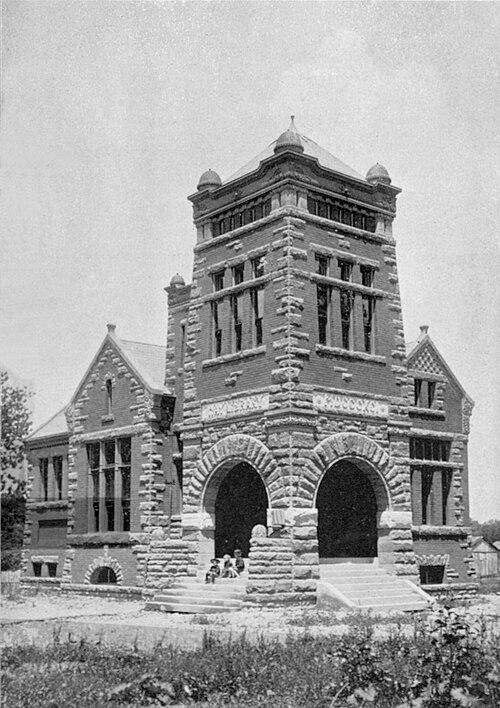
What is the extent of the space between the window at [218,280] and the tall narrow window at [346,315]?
359cm

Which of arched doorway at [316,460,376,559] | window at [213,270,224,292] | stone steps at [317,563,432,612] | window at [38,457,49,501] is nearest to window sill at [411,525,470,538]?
arched doorway at [316,460,376,559]

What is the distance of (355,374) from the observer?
25109mm

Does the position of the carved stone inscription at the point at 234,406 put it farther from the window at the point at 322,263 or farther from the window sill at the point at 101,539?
the window sill at the point at 101,539

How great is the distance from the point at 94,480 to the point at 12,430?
30.1ft

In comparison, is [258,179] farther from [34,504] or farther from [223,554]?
[34,504]

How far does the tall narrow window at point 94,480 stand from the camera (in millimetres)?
30875

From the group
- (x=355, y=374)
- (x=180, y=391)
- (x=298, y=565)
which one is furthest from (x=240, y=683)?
(x=180, y=391)

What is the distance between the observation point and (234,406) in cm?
2509

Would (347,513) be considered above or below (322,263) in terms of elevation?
below

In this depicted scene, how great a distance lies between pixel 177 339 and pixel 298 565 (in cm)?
1026

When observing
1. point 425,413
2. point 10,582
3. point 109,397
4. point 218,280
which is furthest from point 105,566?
point 425,413

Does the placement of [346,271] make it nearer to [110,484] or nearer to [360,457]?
[360,457]

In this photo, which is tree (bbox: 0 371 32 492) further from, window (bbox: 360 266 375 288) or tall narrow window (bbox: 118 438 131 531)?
window (bbox: 360 266 375 288)

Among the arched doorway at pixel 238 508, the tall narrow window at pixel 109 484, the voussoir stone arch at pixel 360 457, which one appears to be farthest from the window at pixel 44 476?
the voussoir stone arch at pixel 360 457
